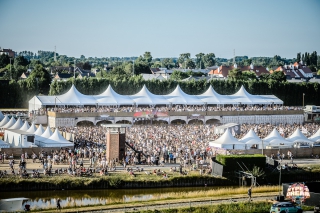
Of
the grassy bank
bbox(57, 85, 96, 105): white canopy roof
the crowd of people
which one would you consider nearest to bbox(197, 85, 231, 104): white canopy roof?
the crowd of people

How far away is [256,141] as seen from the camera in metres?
43.4

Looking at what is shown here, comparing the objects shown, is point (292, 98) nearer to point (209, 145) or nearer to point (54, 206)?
point (209, 145)

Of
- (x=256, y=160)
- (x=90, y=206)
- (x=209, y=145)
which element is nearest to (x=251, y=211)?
(x=90, y=206)

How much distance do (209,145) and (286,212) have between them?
1794cm

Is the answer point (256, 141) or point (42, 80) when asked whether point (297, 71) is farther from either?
point (256, 141)

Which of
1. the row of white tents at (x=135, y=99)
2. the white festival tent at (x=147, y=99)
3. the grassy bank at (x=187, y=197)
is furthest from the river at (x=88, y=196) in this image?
the white festival tent at (x=147, y=99)

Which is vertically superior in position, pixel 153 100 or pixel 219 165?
pixel 153 100

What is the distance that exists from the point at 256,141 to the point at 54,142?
14.3 m

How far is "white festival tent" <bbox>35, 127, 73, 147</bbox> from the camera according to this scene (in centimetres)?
4150

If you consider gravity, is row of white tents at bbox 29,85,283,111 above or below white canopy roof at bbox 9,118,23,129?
above

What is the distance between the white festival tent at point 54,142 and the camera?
4150cm

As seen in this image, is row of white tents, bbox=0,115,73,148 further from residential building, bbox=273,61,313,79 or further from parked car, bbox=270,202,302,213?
residential building, bbox=273,61,313,79

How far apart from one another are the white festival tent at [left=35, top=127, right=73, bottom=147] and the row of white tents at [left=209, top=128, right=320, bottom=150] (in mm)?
10257

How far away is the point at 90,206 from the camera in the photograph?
97.8 ft
